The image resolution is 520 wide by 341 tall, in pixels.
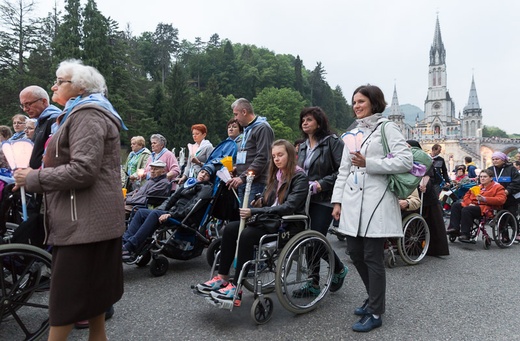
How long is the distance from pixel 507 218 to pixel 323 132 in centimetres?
484

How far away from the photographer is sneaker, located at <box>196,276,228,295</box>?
3271mm

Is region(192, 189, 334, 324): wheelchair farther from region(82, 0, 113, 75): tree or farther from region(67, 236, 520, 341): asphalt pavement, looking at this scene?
region(82, 0, 113, 75): tree

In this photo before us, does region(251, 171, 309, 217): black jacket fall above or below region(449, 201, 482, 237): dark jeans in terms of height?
above

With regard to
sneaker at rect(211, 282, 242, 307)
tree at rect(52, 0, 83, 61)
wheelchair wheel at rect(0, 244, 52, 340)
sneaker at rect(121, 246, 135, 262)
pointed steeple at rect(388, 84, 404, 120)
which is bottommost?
sneaker at rect(211, 282, 242, 307)

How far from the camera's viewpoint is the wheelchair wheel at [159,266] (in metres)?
4.61

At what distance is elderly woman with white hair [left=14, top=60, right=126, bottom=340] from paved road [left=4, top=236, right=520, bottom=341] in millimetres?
995

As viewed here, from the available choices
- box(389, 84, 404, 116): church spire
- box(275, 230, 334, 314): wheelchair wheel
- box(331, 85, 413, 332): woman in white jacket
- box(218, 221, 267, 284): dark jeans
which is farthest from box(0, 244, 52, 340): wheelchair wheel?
box(389, 84, 404, 116): church spire

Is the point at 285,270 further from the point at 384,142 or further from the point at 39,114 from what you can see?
the point at 39,114

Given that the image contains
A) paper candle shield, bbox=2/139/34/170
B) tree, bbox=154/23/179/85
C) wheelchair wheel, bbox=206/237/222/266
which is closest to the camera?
paper candle shield, bbox=2/139/34/170

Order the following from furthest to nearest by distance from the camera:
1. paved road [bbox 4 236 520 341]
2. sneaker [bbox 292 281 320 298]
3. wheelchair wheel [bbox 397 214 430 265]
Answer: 1. wheelchair wheel [bbox 397 214 430 265]
2. sneaker [bbox 292 281 320 298]
3. paved road [bbox 4 236 520 341]

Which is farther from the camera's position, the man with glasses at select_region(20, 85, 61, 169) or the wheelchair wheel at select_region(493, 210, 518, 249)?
the wheelchair wheel at select_region(493, 210, 518, 249)

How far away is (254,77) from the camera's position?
237 feet

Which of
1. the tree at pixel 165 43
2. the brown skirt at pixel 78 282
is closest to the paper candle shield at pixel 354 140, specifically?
the brown skirt at pixel 78 282

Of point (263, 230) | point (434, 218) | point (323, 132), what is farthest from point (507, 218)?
point (263, 230)
